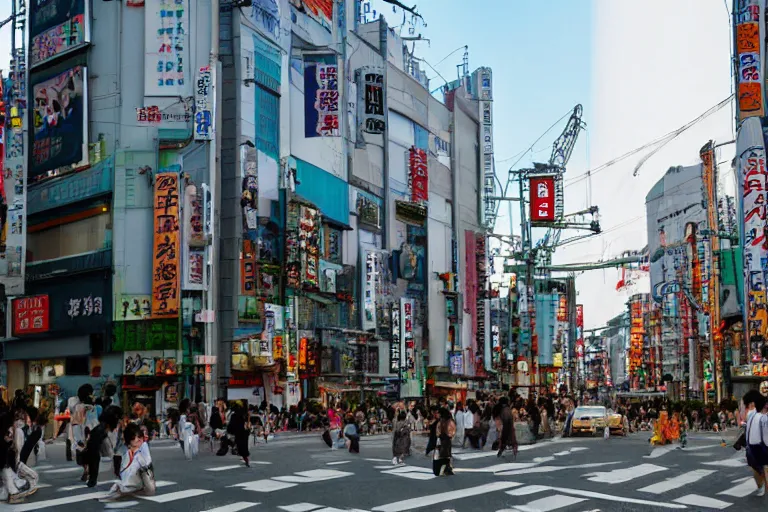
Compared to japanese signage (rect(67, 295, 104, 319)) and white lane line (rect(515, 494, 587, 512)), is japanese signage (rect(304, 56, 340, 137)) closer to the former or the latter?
japanese signage (rect(67, 295, 104, 319))

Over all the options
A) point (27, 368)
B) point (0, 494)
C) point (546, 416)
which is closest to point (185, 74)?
point (27, 368)

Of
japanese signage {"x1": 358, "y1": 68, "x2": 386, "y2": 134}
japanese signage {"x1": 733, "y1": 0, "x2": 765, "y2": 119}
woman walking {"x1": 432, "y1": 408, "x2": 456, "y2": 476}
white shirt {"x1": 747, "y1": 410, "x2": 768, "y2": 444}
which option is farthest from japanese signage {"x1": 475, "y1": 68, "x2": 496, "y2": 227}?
white shirt {"x1": 747, "y1": 410, "x2": 768, "y2": 444}

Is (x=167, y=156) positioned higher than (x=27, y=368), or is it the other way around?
(x=167, y=156)

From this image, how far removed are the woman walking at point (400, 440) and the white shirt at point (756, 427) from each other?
9.91 m

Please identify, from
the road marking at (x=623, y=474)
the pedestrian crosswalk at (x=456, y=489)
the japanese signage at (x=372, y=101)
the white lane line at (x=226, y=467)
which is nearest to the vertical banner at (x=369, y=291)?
the japanese signage at (x=372, y=101)

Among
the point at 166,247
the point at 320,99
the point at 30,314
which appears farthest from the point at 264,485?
the point at 320,99

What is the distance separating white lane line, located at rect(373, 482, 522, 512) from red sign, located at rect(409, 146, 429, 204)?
62.1 metres

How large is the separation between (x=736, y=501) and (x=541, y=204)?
222 feet

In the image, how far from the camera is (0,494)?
1689 centimetres

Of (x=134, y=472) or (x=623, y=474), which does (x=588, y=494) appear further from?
(x=134, y=472)

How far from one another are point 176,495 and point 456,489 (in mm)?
4926

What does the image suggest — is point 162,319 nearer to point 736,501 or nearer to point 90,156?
point 90,156

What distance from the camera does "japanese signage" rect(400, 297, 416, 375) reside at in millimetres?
74375

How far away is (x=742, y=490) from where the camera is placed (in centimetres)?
1881
